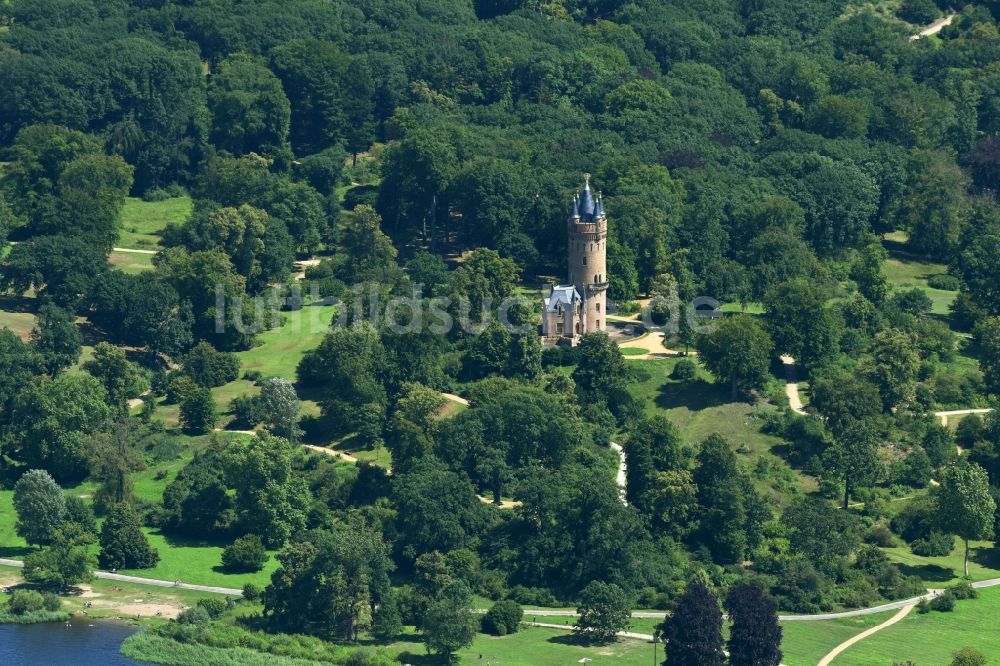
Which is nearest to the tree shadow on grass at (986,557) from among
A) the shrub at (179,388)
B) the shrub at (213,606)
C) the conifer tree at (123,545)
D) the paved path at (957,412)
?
the paved path at (957,412)

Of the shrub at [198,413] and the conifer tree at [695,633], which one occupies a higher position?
the shrub at [198,413]

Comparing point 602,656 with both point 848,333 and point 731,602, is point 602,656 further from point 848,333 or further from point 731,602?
point 848,333

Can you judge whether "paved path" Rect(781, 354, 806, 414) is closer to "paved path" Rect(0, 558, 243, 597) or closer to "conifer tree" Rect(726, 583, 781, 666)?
"conifer tree" Rect(726, 583, 781, 666)

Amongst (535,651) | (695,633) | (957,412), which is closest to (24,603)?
(535,651)

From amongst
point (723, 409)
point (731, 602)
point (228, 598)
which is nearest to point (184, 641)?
point (228, 598)

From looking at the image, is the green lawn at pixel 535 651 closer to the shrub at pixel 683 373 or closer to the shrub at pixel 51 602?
the shrub at pixel 51 602

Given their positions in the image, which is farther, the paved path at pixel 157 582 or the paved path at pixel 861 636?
the paved path at pixel 157 582
